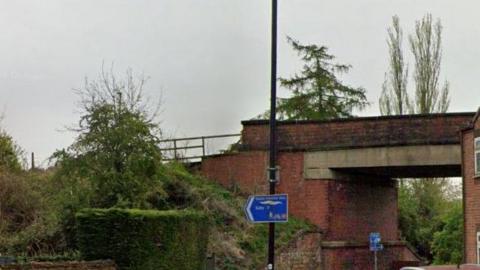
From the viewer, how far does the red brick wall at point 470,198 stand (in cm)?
2748

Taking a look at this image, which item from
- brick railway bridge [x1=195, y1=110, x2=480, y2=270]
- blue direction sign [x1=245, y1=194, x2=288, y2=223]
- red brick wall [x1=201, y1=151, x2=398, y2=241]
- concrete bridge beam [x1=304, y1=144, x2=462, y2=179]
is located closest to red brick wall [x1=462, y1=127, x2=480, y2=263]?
brick railway bridge [x1=195, y1=110, x2=480, y2=270]

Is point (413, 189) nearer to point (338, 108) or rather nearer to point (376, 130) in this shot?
point (338, 108)

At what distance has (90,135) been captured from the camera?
85.4ft

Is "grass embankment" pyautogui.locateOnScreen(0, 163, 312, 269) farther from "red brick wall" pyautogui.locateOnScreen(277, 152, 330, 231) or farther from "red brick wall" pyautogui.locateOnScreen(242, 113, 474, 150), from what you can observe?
"red brick wall" pyautogui.locateOnScreen(242, 113, 474, 150)

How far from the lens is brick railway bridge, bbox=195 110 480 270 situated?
1334 inches

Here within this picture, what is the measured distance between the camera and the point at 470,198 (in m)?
28.0

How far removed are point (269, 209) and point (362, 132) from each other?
1905 cm

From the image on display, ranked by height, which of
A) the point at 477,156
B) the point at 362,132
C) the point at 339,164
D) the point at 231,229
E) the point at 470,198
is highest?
the point at 362,132

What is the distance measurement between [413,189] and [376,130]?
24.3m

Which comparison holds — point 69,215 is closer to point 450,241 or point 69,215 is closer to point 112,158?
point 112,158

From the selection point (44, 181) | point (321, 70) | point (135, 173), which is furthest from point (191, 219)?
point (321, 70)

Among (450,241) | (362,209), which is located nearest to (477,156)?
(362,209)

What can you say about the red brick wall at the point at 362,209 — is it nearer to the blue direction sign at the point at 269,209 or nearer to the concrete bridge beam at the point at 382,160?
the concrete bridge beam at the point at 382,160

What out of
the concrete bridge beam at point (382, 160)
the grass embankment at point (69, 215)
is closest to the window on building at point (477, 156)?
the concrete bridge beam at point (382, 160)
